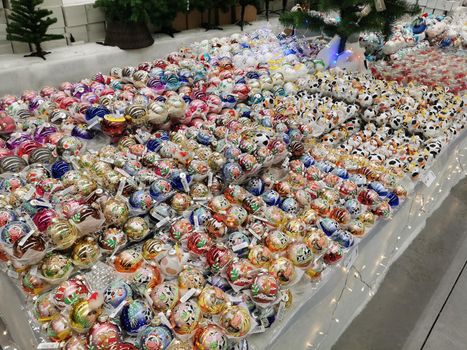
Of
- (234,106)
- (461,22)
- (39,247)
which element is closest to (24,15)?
(234,106)

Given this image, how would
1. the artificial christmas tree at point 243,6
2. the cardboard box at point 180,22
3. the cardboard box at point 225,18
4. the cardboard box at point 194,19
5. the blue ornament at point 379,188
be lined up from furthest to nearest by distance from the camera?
the cardboard box at point 225,18 → the artificial christmas tree at point 243,6 → the cardboard box at point 194,19 → the cardboard box at point 180,22 → the blue ornament at point 379,188

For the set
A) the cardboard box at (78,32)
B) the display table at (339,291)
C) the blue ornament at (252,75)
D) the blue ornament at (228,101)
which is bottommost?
the display table at (339,291)

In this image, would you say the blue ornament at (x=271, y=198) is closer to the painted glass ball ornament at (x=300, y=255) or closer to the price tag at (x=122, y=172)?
the painted glass ball ornament at (x=300, y=255)

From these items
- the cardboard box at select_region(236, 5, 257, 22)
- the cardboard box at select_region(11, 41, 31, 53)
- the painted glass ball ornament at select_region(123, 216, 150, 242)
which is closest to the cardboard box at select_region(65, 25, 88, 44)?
the cardboard box at select_region(11, 41, 31, 53)

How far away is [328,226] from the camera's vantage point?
5.71 feet

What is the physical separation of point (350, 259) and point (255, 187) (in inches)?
21.9

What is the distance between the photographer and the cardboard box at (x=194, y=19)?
3.89m

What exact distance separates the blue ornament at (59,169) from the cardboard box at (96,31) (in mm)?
1987

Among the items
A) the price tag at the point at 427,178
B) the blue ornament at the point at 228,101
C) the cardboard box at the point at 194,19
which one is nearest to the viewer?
the price tag at the point at 427,178

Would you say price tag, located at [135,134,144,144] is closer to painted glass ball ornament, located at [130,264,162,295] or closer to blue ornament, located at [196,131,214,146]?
blue ornament, located at [196,131,214,146]

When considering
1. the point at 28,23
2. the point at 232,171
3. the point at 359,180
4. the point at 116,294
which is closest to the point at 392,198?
the point at 359,180

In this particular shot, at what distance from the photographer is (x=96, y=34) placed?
3.39 meters

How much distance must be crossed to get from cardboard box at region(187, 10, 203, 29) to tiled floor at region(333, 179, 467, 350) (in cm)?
288

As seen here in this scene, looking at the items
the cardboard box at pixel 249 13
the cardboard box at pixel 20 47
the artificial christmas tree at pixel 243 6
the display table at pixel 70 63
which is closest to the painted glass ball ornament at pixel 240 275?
the display table at pixel 70 63
